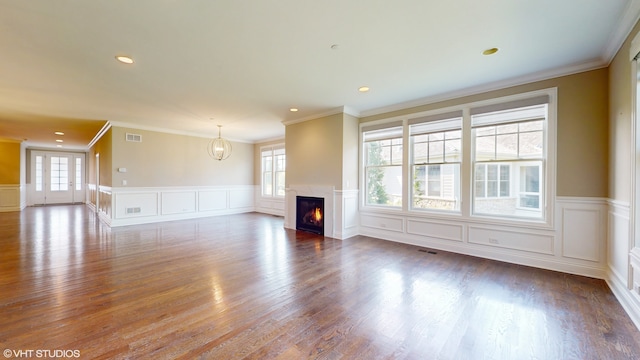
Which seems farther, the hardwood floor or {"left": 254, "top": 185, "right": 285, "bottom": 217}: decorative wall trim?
{"left": 254, "top": 185, "right": 285, "bottom": 217}: decorative wall trim

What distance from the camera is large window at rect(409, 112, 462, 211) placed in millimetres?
4508

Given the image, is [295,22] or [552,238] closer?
[295,22]

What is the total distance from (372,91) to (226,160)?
6084 mm

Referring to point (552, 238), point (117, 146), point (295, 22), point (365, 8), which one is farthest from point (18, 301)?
point (552, 238)

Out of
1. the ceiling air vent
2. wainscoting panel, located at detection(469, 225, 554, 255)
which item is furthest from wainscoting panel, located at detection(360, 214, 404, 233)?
the ceiling air vent

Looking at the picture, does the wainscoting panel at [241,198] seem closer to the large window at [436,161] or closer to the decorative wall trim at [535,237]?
the decorative wall trim at [535,237]

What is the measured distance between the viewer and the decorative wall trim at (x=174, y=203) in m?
6.63

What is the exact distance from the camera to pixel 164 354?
1.82m

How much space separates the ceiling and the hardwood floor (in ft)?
8.63

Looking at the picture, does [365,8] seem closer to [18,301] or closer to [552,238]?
[552,238]

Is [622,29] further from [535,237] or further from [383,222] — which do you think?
[383,222]

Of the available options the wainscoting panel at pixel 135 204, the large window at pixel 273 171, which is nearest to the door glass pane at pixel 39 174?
the wainscoting panel at pixel 135 204

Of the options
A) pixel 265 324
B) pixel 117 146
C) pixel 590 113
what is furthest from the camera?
pixel 117 146

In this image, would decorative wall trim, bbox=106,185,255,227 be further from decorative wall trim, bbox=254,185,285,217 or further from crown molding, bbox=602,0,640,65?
Answer: crown molding, bbox=602,0,640,65
